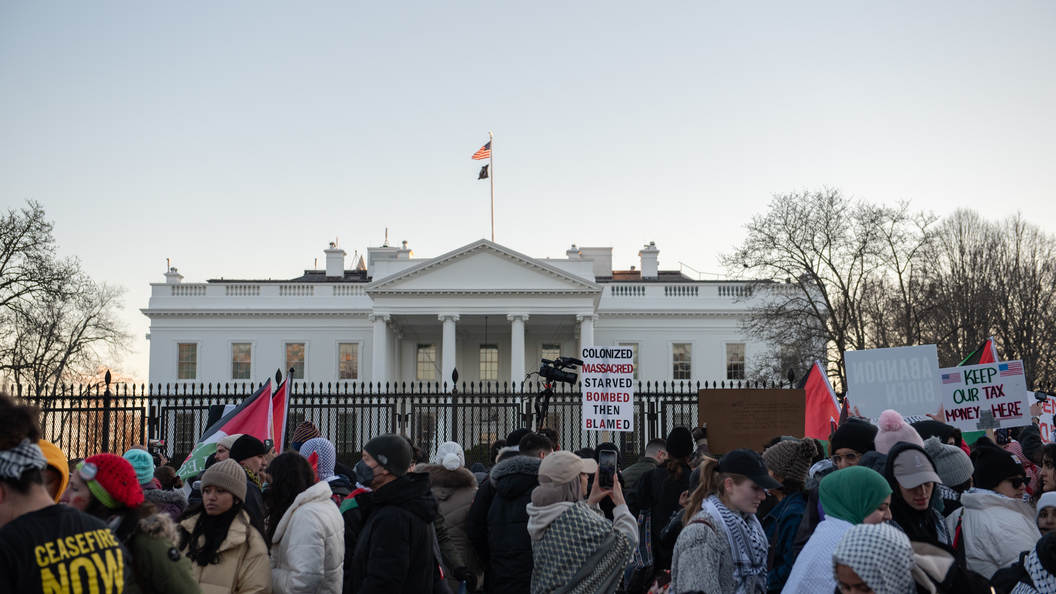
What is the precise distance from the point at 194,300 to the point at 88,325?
4.91m

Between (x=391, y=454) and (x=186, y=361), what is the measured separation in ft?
132

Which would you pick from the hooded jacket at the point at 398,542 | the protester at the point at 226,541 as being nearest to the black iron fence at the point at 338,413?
the protester at the point at 226,541

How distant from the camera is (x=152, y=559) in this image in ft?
10.2

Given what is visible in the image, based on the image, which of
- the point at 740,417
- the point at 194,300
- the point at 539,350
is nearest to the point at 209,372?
the point at 194,300

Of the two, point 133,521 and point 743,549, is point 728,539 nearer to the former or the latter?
point 743,549

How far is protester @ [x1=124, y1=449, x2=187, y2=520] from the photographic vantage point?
4867 millimetres

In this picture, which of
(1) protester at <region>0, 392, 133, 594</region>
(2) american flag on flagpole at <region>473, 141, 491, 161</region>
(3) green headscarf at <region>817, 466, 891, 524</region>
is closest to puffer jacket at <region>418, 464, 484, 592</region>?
(3) green headscarf at <region>817, 466, 891, 524</region>

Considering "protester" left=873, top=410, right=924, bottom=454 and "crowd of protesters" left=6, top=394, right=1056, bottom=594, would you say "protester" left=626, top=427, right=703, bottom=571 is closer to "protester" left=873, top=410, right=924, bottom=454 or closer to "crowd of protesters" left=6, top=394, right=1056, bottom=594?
"crowd of protesters" left=6, top=394, right=1056, bottom=594

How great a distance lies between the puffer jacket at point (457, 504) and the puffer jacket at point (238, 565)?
6.64 feet

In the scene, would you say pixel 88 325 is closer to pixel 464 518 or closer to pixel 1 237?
pixel 1 237

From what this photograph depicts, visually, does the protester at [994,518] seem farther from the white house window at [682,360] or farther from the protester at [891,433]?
the white house window at [682,360]

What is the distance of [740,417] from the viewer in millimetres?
9617

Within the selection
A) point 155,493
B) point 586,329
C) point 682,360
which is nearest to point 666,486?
point 155,493

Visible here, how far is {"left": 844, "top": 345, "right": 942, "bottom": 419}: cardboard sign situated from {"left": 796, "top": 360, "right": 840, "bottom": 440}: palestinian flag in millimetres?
579
